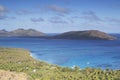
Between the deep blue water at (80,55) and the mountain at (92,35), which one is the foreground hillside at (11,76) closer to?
the deep blue water at (80,55)

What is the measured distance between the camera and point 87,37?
14650cm

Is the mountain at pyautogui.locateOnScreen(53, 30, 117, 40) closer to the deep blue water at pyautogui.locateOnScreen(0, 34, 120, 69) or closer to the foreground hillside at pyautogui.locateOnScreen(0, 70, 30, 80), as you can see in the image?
A: the deep blue water at pyautogui.locateOnScreen(0, 34, 120, 69)

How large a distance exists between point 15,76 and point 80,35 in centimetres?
13467

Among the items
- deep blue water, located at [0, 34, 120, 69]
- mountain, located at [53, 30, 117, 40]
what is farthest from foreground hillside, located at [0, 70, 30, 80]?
mountain, located at [53, 30, 117, 40]

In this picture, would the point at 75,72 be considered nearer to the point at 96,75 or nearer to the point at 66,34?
the point at 96,75

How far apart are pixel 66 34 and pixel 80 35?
16.5 meters

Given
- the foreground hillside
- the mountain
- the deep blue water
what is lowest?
the deep blue water

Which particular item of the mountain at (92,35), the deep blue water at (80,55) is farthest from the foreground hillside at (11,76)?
the mountain at (92,35)

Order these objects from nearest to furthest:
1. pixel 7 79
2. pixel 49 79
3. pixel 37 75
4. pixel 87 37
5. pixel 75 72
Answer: pixel 7 79, pixel 49 79, pixel 37 75, pixel 75 72, pixel 87 37

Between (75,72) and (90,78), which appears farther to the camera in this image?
(75,72)

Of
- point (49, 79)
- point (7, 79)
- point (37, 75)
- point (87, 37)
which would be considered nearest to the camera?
point (7, 79)

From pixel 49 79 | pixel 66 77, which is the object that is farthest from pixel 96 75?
pixel 49 79

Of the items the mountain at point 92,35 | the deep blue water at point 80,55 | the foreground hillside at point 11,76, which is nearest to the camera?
the foreground hillside at point 11,76

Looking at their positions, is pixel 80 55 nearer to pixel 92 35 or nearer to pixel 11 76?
pixel 11 76
